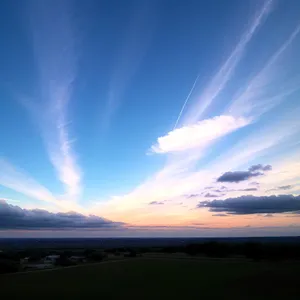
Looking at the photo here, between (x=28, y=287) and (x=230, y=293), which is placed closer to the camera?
(x=230, y=293)

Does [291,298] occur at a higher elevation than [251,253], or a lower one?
lower

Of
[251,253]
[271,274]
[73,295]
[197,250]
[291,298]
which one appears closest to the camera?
[291,298]

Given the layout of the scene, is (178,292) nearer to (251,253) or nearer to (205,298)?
(205,298)

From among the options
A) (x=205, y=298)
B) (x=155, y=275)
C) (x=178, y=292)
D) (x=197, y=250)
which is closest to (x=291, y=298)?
(x=205, y=298)

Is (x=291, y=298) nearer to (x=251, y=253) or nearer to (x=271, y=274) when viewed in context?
(x=271, y=274)

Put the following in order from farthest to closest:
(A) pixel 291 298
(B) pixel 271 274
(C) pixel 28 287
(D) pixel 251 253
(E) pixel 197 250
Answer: (E) pixel 197 250 → (D) pixel 251 253 → (B) pixel 271 274 → (C) pixel 28 287 → (A) pixel 291 298

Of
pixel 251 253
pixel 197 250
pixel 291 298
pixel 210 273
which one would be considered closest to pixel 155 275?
pixel 210 273
